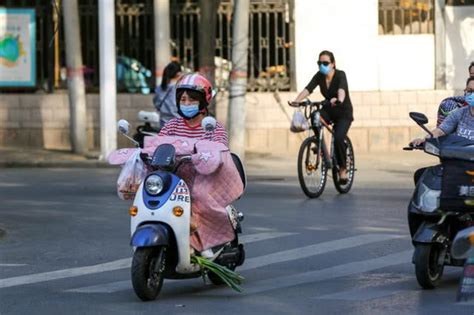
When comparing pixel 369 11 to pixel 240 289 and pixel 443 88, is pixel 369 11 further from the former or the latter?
pixel 240 289

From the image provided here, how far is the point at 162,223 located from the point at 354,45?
595 inches

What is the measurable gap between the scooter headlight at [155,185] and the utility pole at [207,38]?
1327 centimetres

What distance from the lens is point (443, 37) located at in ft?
79.5

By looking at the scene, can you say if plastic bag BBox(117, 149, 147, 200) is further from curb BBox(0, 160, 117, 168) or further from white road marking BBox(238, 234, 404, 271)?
curb BBox(0, 160, 117, 168)

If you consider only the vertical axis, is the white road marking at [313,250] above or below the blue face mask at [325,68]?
below

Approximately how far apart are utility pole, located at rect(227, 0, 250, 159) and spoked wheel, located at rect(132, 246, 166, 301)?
39.2 feet

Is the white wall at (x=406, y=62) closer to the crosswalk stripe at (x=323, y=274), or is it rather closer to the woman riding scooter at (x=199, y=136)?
the crosswalk stripe at (x=323, y=274)

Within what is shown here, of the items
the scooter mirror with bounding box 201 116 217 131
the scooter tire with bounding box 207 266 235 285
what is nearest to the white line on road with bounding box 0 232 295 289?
the scooter tire with bounding box 207 266 235 285

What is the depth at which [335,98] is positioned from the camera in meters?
17.0

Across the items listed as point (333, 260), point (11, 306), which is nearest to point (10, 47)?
point (333, 260)

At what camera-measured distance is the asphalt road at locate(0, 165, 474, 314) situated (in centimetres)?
945

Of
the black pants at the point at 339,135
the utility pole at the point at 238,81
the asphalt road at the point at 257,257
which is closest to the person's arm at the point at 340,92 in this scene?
the black pants at the point at 339,135

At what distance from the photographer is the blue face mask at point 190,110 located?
1007 centimetres

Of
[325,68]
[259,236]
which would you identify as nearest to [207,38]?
[325,68]
